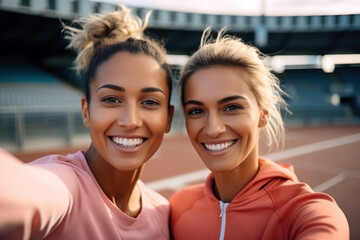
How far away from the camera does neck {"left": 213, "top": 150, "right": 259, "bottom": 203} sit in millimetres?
1942

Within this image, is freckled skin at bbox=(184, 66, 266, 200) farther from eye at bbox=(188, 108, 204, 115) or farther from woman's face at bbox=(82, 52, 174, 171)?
woman's face at bbox=(82, 52, 174, 171)

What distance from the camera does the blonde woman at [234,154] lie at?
5.42 ft

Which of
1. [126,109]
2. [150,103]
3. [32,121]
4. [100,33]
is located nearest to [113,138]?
[126,109]

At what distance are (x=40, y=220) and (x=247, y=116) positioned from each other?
1.21 meters

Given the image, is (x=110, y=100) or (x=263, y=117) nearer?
(x=110, y=100)

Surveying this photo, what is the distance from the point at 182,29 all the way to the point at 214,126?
63.1 feet

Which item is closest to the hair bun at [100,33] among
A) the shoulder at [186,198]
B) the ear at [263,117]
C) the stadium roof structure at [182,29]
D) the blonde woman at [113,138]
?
the blonde woman at [113,138]

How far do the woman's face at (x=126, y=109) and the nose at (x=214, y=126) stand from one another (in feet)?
0.89

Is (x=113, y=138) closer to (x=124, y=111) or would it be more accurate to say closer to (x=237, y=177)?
(x=124, y=111)

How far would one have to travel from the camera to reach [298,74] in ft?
80.5

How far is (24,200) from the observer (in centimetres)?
87

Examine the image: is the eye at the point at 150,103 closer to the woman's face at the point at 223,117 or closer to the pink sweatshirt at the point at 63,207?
the woman's face at the point at 223,117

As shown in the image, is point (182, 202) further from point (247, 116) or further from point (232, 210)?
point (247, 116)

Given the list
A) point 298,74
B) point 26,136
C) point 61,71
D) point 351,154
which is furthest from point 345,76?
point 26,136
